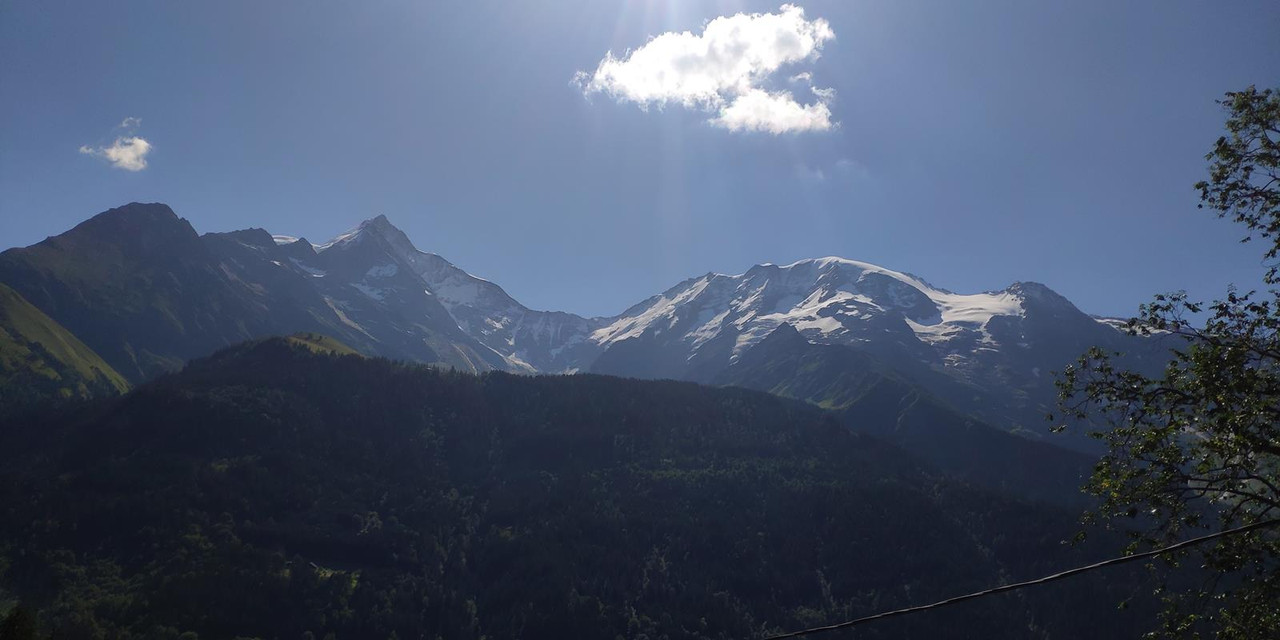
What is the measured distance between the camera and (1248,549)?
25.3m

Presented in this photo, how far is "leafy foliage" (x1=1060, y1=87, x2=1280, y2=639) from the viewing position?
24.7m

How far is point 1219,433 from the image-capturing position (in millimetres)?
25312

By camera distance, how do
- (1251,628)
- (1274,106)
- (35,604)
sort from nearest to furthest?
(1251,628) → (1274,106) → (35,604)

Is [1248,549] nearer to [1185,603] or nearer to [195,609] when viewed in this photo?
[1185,603]

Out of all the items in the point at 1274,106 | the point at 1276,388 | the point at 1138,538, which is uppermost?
the point at 1274,106

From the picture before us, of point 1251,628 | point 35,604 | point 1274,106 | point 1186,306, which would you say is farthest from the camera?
point 35,604

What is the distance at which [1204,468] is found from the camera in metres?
25.4

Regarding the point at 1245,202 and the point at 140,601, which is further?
the point at 140,601

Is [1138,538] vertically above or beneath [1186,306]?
beneath

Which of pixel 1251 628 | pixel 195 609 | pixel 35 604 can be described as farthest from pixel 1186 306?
pixel 35 604

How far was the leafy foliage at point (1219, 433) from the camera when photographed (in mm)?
24672

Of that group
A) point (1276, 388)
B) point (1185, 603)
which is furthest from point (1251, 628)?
point (1276, 388)

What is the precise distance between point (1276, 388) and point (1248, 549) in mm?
5559

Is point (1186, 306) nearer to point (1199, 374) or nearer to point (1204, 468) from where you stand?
point (1199, 374)
